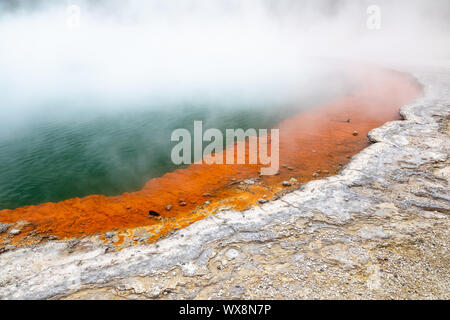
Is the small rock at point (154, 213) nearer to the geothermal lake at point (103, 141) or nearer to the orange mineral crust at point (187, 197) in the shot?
the orange mineral crust at point (187, 197)

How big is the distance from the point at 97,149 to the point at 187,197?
7.07 metres

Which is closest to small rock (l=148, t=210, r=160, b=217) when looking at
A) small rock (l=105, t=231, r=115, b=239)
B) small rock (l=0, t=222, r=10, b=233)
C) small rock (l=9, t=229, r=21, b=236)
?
small rock (l=105, t=231, r=115, b=239)

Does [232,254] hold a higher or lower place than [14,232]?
higher

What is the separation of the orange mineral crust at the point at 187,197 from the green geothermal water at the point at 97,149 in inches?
33.4

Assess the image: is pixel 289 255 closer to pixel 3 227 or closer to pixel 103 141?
pixel 3 227

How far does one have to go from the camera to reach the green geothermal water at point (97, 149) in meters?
8.18

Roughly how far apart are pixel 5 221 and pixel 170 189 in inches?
173

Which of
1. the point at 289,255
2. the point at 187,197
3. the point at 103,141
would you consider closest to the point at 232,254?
the point at 289,255

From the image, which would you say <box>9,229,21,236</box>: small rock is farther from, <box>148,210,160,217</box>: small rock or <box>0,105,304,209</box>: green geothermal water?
<box>148,210,160,217</box>: small rock

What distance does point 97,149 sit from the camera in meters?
11.4

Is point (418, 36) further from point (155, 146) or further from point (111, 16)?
point (111, 16)

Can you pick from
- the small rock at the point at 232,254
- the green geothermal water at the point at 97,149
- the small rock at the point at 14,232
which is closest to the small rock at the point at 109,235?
the small rock at the point at 14,232

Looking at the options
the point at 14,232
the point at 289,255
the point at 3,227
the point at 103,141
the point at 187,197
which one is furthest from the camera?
the point at 103,141

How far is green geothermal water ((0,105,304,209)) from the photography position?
8.18 meters
